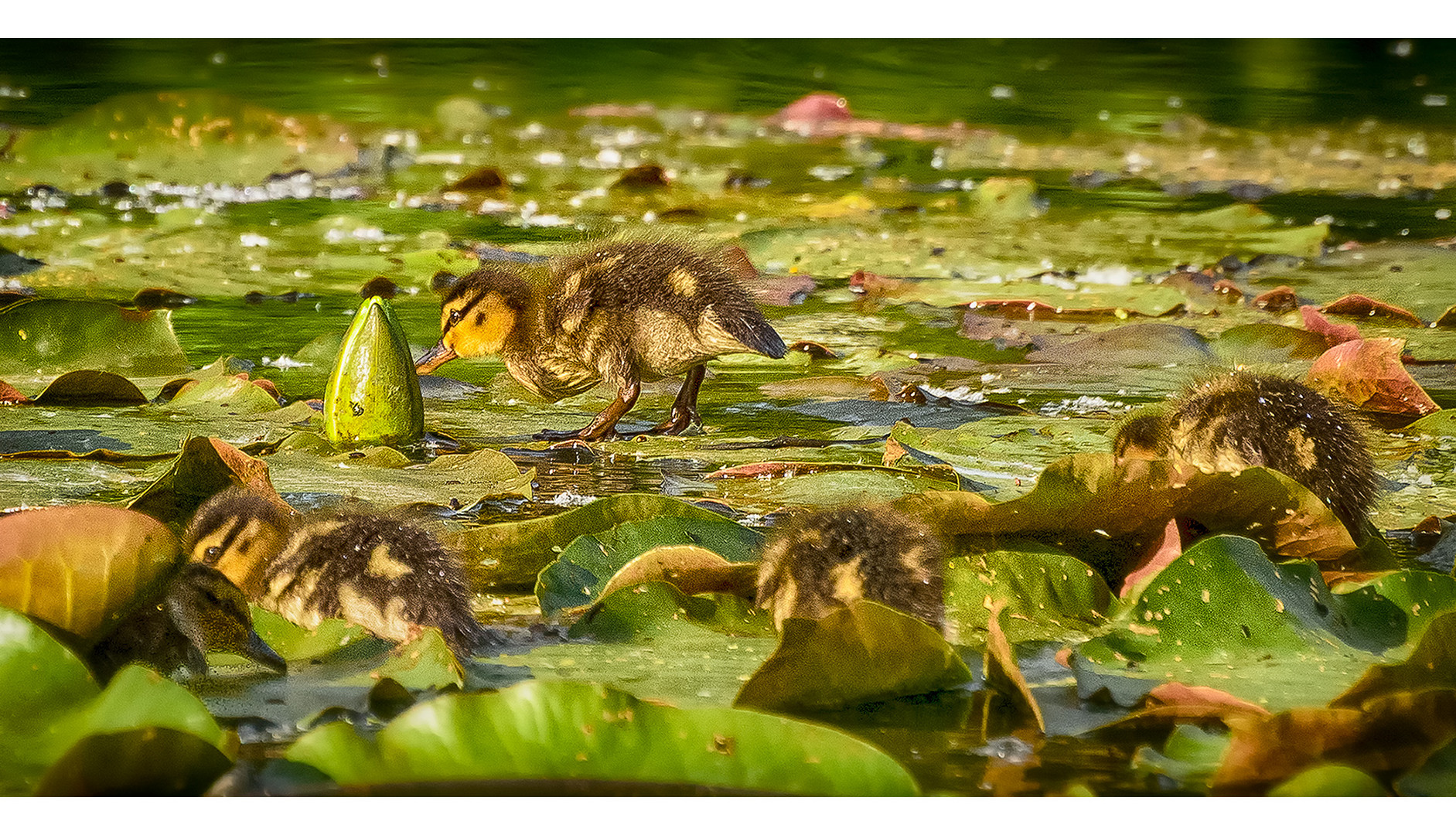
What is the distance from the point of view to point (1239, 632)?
1093mm

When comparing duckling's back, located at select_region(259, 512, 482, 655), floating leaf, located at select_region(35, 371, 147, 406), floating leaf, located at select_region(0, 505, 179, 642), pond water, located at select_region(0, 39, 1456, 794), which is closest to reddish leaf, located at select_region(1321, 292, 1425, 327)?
pond water, located at select_region(0, 39, 1456, 794)

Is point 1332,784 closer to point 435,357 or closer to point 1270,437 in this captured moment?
point 1270,437

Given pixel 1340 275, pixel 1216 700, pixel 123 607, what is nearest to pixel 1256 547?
pixel 1216 700

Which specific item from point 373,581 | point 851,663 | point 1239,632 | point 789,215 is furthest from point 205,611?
point 789,215

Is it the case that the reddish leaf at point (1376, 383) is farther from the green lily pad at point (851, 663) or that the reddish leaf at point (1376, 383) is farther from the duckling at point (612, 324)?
the green lily pad at point (851, 663)

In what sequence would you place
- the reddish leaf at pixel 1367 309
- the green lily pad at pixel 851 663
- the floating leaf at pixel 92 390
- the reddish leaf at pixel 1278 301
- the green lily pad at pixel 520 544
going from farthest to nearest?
1. the reddish leaf at pixel 1278 301
2. the reddish leaf at pixel 1367 309
3. the floating leaf at pixel 92 390
4. the green lily pad at pixel 520 544
5. the green lily pad at pixel 851 663

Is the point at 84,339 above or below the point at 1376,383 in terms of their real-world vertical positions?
above

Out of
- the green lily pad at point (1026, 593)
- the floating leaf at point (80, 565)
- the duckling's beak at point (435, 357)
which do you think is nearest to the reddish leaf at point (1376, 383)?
the green lily pad at point (1026, 593)

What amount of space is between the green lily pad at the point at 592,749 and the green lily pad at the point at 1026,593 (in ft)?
1.01

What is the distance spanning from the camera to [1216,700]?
0.99 meters

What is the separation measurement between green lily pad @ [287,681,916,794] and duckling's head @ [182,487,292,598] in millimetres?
360

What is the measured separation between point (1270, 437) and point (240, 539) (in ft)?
3.05

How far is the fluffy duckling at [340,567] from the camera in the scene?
1.12 metres

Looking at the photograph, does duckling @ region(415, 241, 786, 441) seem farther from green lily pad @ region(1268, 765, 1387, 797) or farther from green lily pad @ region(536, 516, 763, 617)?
green lily pad @ region(1268, 765, 1387, 797)
